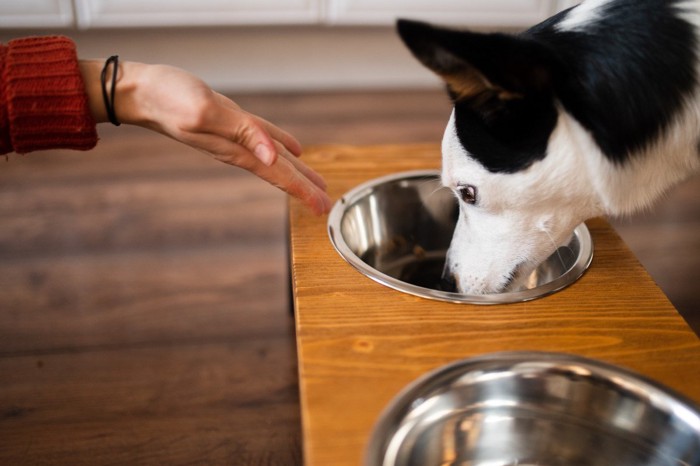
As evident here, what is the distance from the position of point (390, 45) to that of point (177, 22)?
832 millimetres

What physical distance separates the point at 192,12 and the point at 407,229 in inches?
56.0

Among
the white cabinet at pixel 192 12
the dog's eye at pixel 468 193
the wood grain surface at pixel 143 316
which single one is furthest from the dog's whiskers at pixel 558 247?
the white cabinet at pixel 192 12

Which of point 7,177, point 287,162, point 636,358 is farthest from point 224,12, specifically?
→ point 636,358

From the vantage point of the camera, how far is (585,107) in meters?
0.82

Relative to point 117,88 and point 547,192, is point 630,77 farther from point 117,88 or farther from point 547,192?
point 117,88

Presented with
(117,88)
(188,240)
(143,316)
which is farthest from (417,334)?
(188,240)

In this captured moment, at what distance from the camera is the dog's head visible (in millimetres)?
756

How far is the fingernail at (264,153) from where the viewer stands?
892 mm

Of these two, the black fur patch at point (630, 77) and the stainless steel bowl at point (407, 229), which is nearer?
the black fur patch at point (630, 77)

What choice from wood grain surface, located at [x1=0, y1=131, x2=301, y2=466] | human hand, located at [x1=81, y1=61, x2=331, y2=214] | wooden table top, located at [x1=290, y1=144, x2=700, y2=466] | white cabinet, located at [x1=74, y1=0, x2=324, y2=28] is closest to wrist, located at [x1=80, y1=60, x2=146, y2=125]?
human hand, located at [x1=81, y1=61, x2=331, y2=214]

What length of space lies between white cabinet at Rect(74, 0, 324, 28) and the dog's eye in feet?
5.15

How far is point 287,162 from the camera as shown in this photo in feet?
3.14

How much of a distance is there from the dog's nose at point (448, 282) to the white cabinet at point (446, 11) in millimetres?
1552

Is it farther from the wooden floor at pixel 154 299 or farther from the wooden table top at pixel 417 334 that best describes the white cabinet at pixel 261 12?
the wooden table top at pixel 417 334
